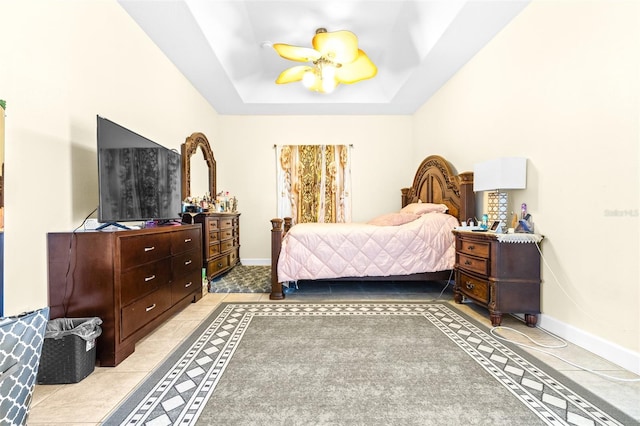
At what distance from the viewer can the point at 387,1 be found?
Result: 295 cm

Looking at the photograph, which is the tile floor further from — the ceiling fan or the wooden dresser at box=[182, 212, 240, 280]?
the ceiling fan

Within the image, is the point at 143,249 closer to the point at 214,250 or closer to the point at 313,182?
the point at 214,250

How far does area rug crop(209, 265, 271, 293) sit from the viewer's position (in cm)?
352

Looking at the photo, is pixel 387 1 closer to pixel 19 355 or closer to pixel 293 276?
pixel 293 276

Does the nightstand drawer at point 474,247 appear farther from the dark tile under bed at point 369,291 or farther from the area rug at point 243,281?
the area rug at point 243,281

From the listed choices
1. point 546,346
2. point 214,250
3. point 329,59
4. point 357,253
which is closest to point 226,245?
point 214,250

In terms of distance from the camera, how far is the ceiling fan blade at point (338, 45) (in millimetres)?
2539

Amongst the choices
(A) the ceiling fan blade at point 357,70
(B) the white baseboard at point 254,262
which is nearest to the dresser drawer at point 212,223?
(B) the white baseboard at point 254,262

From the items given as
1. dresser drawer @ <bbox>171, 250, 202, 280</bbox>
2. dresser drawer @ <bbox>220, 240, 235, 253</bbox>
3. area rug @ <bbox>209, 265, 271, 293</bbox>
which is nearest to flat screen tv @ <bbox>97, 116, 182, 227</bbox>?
dresser drawer @ <bbox>171, 250, 202, 280</bbox>

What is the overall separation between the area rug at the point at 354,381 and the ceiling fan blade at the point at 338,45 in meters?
2.45

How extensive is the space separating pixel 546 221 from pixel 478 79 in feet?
5.82

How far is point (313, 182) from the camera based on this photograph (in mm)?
5266

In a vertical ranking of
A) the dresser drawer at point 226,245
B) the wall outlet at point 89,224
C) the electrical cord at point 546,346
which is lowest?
the electrical cord at point 546,346

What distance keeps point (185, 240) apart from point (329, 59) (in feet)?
7.29
